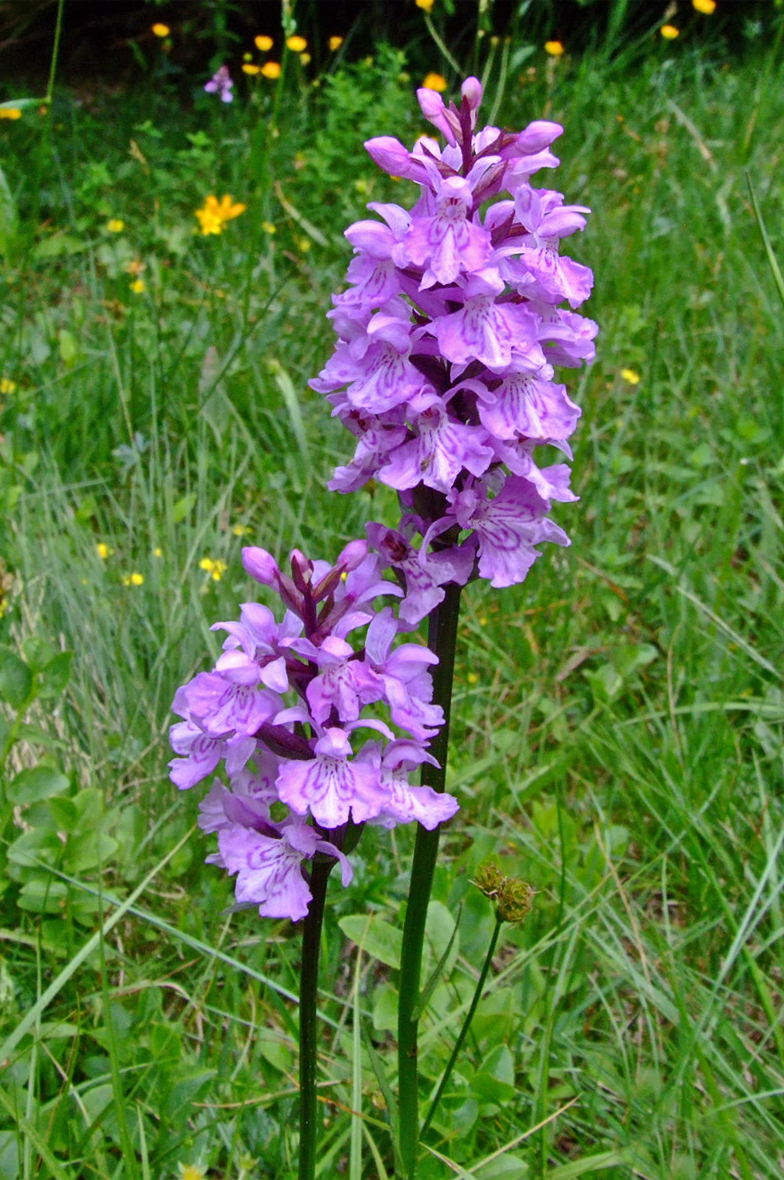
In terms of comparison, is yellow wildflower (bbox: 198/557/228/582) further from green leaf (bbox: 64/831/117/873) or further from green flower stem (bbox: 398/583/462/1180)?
green flower stem (bbox: 398/583/462/1180)

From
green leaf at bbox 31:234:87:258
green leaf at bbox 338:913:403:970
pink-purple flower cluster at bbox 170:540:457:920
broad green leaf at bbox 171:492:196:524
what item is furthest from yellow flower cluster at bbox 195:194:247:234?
pink-purple flower cluster at bbox 170:540:457:920

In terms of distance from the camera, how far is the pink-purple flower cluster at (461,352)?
1124 millimetres

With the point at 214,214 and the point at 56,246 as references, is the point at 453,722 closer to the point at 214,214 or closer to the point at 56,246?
the point at 214,214

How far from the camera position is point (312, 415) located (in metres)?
3.24

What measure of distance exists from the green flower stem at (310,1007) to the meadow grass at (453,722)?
9 centimetres

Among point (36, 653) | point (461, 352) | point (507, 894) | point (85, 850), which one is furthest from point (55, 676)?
point (461, 352)

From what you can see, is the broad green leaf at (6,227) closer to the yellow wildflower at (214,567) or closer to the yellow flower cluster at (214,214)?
the yellow flower cluster at (214,214)

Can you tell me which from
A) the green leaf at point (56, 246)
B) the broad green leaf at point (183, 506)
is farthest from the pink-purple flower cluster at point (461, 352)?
the green leaf at point (56, 246)

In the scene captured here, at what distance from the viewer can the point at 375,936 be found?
178 centimetres

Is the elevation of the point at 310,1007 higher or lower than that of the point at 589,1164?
higher

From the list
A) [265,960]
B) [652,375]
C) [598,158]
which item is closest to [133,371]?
[652,375]

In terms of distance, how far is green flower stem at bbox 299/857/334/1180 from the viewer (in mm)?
1219

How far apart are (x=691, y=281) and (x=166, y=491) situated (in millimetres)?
2041

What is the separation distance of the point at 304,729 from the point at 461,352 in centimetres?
42
